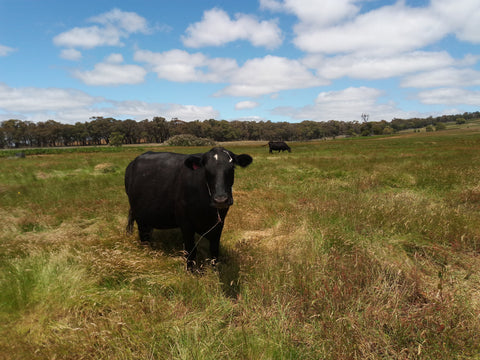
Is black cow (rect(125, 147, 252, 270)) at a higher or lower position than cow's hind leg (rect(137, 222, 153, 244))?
higher

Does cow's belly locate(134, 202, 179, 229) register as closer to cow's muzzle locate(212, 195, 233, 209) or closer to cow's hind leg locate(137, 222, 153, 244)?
cow's hind leg locate(137, 222, 153, 244)

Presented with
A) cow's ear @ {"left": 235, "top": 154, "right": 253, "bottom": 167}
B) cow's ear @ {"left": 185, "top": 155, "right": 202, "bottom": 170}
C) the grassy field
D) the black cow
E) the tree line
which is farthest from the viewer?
the tree line

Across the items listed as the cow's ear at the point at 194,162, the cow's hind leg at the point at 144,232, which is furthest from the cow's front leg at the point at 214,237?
the cow's hind leg at the point at 144,232

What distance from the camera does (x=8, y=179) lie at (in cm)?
1505

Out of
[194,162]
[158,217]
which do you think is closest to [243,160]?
[194,162]

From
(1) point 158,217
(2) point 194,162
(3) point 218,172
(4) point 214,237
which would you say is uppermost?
(2) point 194,162

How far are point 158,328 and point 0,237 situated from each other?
5.56 metres

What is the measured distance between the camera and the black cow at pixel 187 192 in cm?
405

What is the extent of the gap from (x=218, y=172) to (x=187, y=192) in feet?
3.20

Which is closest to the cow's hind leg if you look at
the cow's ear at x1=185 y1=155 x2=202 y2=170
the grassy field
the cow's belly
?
the cow's belly

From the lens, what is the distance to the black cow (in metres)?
4.05

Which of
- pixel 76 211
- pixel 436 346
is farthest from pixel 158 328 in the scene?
pixel 76 211

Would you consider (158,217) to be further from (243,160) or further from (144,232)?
(243,160)

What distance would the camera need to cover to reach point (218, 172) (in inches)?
155
